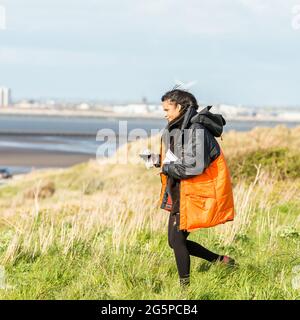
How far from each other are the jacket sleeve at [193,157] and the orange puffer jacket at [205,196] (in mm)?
65

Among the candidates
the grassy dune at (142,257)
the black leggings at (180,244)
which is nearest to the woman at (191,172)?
the black leggings at (180,244)

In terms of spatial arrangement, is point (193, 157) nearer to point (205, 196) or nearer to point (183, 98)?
point (205, 196)

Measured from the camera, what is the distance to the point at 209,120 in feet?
21.0

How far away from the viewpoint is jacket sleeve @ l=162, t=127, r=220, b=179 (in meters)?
6.29

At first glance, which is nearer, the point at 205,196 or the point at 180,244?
the point at 205,196

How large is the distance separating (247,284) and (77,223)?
289 centimetres

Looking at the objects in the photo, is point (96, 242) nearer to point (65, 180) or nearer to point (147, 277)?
point (147, 277)

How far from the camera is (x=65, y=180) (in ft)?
103

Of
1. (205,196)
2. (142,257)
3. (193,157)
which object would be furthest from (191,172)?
(142,257)

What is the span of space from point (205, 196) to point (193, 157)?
340 millimetres

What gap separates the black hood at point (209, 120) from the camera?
638 cm

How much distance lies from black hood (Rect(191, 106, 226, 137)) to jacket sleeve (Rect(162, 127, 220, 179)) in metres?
0.07

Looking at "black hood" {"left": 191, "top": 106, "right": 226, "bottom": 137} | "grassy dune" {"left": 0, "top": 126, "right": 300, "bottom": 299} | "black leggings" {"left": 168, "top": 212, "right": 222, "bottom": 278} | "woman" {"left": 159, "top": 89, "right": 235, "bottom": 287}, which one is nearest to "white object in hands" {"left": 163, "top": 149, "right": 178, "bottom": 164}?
"woman" {"left": 159, "top": 89, "right": 235, "bottom": 287}
